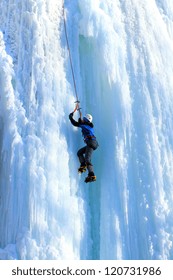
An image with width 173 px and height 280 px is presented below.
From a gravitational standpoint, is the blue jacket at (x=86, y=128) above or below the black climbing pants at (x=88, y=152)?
above

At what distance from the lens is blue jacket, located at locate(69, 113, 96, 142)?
745cm

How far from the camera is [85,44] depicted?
28.8ft

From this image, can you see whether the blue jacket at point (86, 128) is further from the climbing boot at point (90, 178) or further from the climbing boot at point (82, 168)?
the climbing boot at point (90, 178)

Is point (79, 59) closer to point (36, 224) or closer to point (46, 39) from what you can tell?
point (46, 39)

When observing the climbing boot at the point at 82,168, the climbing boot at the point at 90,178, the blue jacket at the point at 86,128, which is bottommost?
the climbing boot at the point at 90,178

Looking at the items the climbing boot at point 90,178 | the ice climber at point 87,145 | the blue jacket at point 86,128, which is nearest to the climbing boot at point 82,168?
the ice climber at point 87,145

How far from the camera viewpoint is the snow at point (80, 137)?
7.01 meters

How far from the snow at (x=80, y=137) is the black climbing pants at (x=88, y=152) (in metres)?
0.22

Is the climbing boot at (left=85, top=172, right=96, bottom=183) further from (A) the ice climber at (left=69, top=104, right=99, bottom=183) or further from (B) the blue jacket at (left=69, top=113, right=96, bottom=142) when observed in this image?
(B) the blue jacket at (left=69, top=113, right=96, bottom=142)

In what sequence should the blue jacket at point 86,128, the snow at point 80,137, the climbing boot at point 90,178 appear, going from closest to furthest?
the snow at point 80,137 → the climbing boot at point 90,178 → the blue jacket at point 86,128

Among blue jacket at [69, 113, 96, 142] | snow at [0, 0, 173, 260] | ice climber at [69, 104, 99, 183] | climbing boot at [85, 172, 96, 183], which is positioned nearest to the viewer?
snow at [0, 0, 173, 260]

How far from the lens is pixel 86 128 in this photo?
24.7 feet

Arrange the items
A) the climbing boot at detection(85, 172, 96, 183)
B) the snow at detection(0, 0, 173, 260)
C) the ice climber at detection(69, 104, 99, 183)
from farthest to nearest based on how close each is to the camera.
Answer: the ice climber at detection(69, 104, 99, 183)
the climbing boot at detection(85, 172, 96, 183)
the snow at detection(0, 0, 173, 260)

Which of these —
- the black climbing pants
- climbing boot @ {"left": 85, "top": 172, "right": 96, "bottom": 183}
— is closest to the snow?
the black climbing pants
